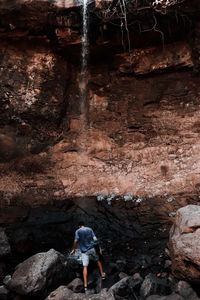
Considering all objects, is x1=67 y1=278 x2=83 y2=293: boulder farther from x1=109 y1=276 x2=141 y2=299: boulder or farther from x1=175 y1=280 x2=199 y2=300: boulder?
x1=175 y1=280 x2=199 y2=300: boulder

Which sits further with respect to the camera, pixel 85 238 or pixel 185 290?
pixel 85 238

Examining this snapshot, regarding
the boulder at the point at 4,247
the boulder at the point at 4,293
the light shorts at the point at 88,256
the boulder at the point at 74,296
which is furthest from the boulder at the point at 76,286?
the boulder at the point at 4,247

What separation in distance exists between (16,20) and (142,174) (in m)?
6.32

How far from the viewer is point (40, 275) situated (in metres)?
3.61

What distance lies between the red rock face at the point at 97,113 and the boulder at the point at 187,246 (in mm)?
3045

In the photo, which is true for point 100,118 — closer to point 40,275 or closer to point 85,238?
point 85,238

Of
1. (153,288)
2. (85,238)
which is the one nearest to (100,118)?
(85,238)

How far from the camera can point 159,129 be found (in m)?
7.78

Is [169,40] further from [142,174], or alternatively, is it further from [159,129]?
[142,174]

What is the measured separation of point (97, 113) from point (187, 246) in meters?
5.88

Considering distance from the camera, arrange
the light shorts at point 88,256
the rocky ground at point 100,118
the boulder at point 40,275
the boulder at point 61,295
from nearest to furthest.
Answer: the boulder at point 61,295 → the boulder at point 40,275 → the light shorts at point 88,256 → the rocky ground at point 100,118

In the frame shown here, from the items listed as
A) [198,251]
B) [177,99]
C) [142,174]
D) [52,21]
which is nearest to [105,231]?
[142,174]

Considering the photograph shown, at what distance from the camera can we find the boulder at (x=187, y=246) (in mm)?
3258

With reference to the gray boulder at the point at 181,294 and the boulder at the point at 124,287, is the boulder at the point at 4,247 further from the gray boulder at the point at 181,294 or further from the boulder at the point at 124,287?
the gray boulder at the point at 181,294
